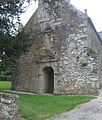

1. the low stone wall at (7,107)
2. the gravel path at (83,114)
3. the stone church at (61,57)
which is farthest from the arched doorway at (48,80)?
the low stone wall at (7,107)

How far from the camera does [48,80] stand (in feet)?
72.3

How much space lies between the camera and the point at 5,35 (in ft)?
55.8

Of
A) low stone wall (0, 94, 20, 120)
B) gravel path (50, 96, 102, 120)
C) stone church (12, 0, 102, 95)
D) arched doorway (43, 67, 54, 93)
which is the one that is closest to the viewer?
low stone wall (0, 94, 20, 120)

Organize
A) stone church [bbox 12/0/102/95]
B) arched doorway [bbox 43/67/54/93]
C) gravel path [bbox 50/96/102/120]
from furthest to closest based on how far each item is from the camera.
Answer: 1. arched doorway [bbox 43/67/54/93]
2. stone church [bbox 12/0/102/95]
3. gravel path [bbox 50/96/102/120]

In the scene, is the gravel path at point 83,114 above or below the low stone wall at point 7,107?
below

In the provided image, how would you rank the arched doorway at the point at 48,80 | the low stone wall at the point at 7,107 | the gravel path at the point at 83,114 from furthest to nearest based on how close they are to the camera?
the arched doorway at the point at 48,80, the gravel path at the point at 83,114, the low stone wall at the point at 7,107

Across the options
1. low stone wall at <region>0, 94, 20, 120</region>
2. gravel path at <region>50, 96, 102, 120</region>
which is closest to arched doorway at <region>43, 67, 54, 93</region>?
gravel path at <region>50, 96, 102, 120</region>

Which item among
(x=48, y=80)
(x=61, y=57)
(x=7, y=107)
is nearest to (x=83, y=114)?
(x=7, y=107)

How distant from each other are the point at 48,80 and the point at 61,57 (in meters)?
2.93

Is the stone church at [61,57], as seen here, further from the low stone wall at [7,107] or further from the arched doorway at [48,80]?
the low stone wall at [7,107]

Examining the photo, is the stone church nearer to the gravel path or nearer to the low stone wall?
the gravel path

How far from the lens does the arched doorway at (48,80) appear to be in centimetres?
2145

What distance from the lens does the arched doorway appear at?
2145cm

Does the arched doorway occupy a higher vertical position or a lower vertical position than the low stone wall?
higher
